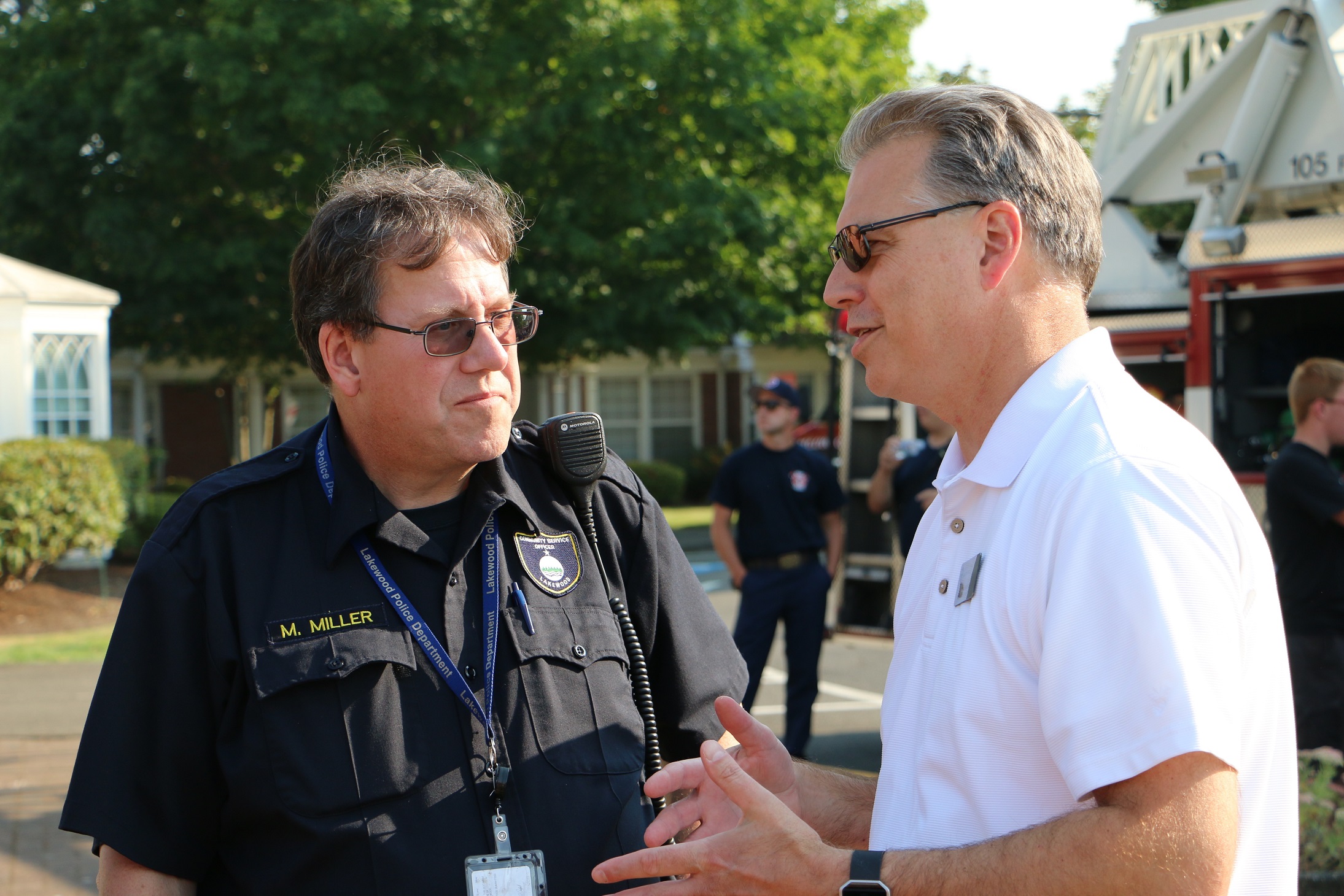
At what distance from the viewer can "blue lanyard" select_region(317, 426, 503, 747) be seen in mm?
2178

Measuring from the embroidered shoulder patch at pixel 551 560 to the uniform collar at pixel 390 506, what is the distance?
4 centimetres

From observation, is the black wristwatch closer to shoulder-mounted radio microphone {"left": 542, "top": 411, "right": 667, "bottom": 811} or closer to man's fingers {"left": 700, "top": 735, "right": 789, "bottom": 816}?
man's fingers {"left": 700, "top": 735, "right": 789, "bottom": 816}

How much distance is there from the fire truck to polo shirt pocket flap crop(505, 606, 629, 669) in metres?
5.52

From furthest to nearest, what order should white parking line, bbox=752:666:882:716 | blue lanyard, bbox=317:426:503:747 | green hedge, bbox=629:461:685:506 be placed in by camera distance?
green hedge, bbox=629:461:685:506, white parking line, bbox=752:666:882:716, blue lanyard, bbox=317:426:503:747

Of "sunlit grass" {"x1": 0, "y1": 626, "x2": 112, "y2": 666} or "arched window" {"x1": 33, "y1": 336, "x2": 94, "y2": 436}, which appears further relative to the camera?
"arched window" {"x1": 33, "y1": 336, "x2": 94, "y2": 436}

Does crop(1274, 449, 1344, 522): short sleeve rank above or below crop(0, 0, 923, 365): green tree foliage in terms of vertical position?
below

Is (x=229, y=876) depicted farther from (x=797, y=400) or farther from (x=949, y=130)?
(x=797, y=400)

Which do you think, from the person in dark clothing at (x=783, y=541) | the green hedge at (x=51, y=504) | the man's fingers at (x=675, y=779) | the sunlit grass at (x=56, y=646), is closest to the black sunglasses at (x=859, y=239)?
the man's fingers at (x=675, y=779)

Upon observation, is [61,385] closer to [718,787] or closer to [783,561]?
[783,561]

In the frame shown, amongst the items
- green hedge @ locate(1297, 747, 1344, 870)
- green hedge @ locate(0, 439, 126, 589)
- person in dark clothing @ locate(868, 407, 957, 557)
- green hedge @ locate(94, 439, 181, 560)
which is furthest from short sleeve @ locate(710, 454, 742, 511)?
green hedge @ locate(94, 439, 181, 560)

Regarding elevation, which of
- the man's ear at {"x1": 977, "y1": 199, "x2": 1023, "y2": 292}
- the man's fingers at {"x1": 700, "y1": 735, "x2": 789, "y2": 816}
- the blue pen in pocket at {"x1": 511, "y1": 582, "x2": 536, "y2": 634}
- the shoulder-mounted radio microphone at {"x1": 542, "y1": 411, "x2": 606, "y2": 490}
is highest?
the man's ear at {"x1": 977, "y1": 199, "x2": 1023, "y2": 292}

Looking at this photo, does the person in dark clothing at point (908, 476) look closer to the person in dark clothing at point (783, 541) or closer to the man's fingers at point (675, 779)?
the person in dark clothing at point (783, 541)

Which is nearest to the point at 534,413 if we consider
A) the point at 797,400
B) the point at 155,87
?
the point at 155,87

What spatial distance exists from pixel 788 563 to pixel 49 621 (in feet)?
26.0
